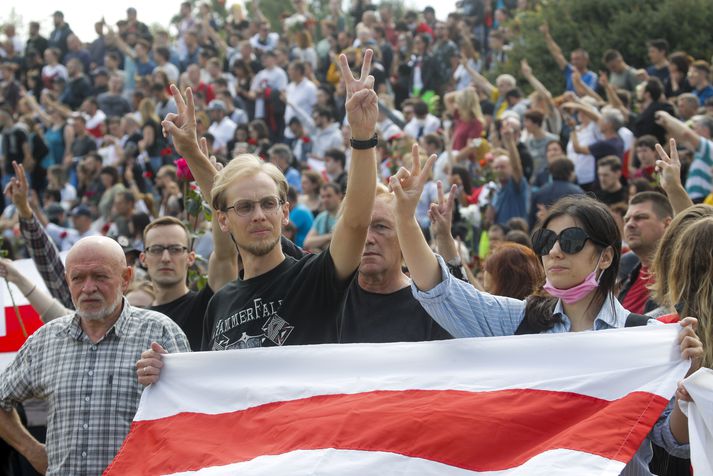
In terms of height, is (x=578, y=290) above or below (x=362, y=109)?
below

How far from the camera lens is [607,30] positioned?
771 inches

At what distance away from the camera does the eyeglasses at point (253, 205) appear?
16.0 ft

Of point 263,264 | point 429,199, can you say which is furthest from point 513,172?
point 263,264

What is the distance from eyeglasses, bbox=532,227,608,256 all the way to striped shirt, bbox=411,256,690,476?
23cm

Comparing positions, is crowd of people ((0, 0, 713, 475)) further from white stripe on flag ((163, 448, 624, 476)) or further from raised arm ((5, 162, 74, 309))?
white stripe on flag ((163, 448, 624, 476))

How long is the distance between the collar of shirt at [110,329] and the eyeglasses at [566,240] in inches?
74.6

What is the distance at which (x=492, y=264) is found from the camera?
579cm

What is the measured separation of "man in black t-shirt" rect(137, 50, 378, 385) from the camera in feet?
15.0

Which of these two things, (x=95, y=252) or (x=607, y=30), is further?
(x=607, y=30)

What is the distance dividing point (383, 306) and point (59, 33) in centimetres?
2148

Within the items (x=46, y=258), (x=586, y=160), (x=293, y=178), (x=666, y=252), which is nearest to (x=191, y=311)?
(x=46, y=258)

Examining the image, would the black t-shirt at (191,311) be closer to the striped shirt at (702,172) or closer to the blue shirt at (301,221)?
the striped shirt at (702,172)

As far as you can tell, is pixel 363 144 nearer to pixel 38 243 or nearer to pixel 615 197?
pixel 38 243

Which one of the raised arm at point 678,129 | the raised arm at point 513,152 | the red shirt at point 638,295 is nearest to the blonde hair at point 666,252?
the red shirt at point 638,295
